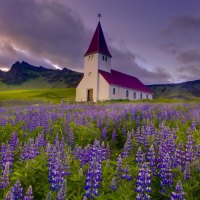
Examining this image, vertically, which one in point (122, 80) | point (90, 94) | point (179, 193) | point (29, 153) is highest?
point (122, 80)

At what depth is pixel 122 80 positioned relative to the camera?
49.0 metres

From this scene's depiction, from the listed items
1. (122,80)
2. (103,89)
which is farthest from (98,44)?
(122,80)

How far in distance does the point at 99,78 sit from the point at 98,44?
18.3ft

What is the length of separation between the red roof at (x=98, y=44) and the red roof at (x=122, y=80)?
335 cm

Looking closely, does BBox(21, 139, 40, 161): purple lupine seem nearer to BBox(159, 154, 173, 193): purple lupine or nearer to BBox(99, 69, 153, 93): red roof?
BBox(159, 154, 173, 193): purple lupine

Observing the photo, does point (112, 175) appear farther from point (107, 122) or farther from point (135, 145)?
point (107, 122)

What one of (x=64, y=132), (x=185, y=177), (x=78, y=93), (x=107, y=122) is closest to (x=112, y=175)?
(x=185, y=177)

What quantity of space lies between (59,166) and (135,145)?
8.31 ft

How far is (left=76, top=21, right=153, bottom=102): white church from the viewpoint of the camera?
43406 millimetres

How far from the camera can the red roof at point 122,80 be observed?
44.1 meters

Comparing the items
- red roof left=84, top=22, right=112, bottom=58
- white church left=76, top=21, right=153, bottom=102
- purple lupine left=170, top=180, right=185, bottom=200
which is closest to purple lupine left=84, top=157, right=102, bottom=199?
purple lupine left=170, top=180, right=185, bottom=200

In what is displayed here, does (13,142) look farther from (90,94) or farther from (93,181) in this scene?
(90,94)

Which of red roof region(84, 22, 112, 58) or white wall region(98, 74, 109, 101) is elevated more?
red roof region(84, 22, 112, 58)

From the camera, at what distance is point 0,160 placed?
434 cm
